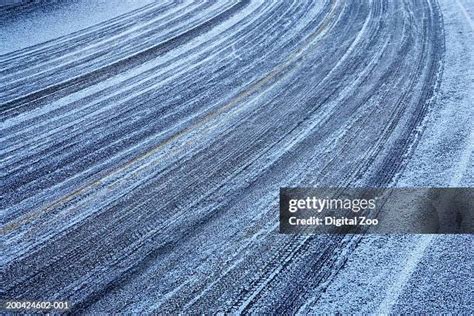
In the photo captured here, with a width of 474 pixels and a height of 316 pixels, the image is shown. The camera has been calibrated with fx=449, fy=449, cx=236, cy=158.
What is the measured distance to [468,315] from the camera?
117 inches

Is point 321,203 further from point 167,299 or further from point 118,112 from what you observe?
point 118,112

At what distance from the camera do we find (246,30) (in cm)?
831

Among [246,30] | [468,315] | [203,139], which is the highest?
[246,30]

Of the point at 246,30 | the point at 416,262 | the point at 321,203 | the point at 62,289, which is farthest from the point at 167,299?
the point at 246,30

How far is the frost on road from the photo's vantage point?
132 inches

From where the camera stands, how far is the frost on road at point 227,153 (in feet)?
11.0

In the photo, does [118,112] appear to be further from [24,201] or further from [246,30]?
[246,30]

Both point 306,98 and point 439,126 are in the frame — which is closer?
point 439,126

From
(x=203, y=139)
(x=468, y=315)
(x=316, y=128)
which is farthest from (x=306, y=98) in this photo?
(x=468, y=315)

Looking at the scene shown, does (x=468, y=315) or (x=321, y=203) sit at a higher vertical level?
(x=321, y=203)

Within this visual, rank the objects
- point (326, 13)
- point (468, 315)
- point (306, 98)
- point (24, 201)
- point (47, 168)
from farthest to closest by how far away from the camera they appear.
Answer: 1. point (326, 13)
2. point (306, 98)
3. point (47, 168)
4. point (24, 201)
5. point (468, 315)

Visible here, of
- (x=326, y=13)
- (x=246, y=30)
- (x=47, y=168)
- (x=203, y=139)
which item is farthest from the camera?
(x=326, y=13)

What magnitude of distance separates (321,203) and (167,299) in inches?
64.9

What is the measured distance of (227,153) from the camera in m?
4.91
